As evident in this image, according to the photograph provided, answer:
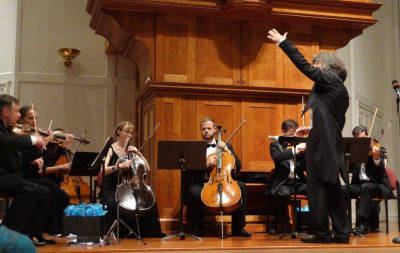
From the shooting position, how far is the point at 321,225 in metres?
4.73

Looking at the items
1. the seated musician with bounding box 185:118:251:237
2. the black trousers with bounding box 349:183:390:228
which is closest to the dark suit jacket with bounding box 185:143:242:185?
the seated musician with bounding box 185:118:251:237

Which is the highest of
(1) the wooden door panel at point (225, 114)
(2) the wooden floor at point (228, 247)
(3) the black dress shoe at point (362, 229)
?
(1) the wooden door panel at point (225, 114)

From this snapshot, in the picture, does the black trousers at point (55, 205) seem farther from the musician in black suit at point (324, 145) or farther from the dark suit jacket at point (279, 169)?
the musician in black suit at point (324, 145)

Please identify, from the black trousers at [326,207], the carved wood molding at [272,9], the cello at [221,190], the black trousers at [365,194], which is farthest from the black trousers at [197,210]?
the carved wood molding at [272,9]

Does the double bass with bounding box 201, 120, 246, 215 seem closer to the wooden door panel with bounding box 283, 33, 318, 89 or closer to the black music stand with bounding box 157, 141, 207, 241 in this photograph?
the black music stand with bounding box 157, 141, 207, 241

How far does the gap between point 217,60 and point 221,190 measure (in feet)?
6.84

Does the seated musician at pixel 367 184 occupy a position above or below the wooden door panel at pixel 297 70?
below

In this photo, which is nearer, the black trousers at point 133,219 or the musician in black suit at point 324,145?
the musician in black suit at point 324,145

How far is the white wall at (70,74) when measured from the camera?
816 cm

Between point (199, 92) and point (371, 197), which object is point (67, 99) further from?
point (371, 197)

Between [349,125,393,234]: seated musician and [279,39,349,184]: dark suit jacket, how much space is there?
1966 millimetres

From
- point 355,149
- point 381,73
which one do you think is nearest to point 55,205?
point 355,149

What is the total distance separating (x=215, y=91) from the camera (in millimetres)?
6848

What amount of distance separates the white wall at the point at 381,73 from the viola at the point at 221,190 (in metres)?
5.04
